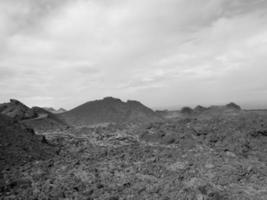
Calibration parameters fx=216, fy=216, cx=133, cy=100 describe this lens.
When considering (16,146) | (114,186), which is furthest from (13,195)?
(16,146)

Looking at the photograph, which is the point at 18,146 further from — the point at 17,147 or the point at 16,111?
the point at 16,111

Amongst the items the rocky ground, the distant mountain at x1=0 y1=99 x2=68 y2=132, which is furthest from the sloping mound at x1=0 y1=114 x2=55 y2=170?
the distant mountain at x1=0 y1=99 x2=68 y2=132

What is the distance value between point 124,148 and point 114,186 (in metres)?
4.82

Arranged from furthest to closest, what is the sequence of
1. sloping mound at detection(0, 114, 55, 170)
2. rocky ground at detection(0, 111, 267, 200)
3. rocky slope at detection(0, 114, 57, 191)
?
1. sloping mound at detection(0, 114, 55, 170)
2. rocky slope at detection(0, 114, 57, 191)
3. rocky ground at detection(0, 111, 267, 200)

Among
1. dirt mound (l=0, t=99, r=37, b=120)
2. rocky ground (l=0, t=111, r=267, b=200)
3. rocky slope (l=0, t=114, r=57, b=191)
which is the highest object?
dirt mound (l=0, t=99, r=37, b=120)

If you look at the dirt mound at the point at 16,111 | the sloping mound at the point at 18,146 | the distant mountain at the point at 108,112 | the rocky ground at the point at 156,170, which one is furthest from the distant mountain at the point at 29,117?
the rocky ground at the point at 156,170

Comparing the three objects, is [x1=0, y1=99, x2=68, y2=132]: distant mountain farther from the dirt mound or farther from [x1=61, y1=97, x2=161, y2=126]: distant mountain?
[x1=61, y1=97, x2=161, y2=126]: distant mountain

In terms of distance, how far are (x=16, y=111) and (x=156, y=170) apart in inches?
915

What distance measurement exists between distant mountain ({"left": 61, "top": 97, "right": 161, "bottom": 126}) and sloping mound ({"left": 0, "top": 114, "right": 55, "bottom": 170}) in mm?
19632

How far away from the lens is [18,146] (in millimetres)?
10445

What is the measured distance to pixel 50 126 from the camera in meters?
22.6

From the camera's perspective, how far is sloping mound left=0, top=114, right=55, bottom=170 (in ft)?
30.3

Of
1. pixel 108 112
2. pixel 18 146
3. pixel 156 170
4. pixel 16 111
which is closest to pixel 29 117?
pixel 16 111

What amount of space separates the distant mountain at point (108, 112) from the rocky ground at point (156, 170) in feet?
63.5
